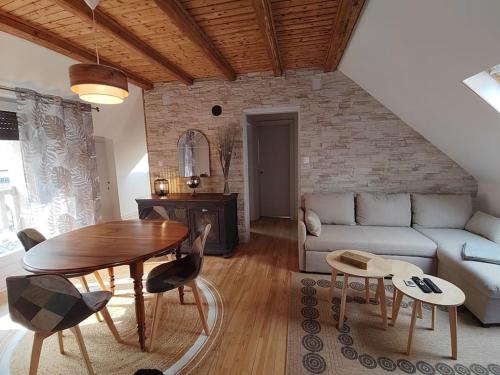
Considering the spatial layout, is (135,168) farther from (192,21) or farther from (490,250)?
(490,250)

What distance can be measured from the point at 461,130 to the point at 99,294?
3.48 m

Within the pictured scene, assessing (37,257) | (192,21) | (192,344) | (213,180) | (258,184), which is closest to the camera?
(37,257)

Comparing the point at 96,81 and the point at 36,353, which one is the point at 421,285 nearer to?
the point at 36,353

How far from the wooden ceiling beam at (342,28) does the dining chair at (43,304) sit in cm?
264

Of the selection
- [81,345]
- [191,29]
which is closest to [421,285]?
[81,345]

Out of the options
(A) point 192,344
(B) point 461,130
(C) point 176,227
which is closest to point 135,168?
(C) point 176,227

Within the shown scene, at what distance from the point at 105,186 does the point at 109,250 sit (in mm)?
3096

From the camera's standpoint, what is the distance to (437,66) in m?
1.91

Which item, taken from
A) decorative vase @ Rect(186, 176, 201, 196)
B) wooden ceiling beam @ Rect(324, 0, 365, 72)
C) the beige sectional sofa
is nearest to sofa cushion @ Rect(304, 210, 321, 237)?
the beige sectional sofa

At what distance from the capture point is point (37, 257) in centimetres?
155

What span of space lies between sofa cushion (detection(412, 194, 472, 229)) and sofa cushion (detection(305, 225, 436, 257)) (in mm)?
261

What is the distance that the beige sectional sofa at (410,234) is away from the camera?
190cm

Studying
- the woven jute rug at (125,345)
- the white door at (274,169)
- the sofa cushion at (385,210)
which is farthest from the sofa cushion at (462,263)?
the white door at (274,169)

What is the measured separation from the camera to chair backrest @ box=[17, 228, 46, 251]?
1.89 metres
